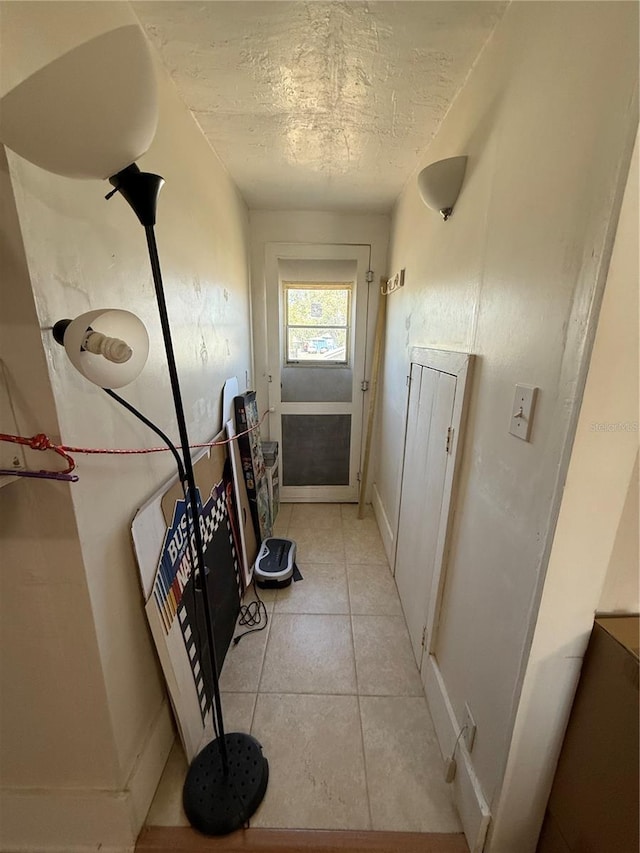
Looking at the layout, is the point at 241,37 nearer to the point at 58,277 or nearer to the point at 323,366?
the point at 58,277

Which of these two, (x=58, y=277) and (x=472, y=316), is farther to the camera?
(x=472, y=316)

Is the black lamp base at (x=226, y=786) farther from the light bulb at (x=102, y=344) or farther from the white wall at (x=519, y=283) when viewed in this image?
the light bulb at (x=102, y=344)

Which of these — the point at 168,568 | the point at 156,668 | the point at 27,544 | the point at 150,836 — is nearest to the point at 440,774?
the point at 150,836

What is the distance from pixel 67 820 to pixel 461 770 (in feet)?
3.87

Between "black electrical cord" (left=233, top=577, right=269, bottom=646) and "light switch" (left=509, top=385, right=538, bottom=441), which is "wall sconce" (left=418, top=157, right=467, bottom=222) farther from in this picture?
"black electrical cord" (left=233, top=577, right=269, bottom=646)

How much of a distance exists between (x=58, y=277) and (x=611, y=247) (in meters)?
1.08

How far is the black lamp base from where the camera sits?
103 cm

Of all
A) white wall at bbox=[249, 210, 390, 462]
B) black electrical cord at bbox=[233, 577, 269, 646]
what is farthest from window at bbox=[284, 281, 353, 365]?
black electrical cord at bbox=[233, 577, 269, 646]

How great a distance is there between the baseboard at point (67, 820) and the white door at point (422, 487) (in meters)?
1.16

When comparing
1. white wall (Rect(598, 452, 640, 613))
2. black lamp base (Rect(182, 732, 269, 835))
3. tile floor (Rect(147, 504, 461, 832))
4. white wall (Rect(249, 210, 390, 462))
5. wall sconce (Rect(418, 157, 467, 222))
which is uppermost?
white wall (Rect(249, 210, 390, 462))

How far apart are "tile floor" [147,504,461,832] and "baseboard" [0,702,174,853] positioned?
0.39 ft

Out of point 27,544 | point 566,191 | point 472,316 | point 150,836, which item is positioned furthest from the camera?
point 472,316

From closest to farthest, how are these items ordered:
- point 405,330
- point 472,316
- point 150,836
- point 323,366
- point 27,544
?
point 27,544 < point 150,836 < point 472,316 < point 405,330 < point 323,366

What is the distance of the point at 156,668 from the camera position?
1.20 metres
